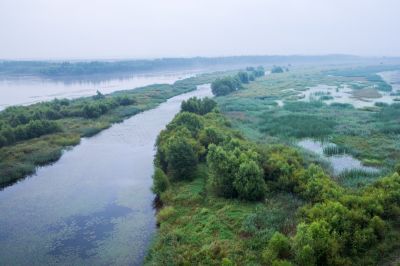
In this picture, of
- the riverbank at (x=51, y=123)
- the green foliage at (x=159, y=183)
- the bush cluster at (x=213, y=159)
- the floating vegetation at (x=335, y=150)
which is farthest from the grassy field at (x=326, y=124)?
the riverbank at (x=51, y=123)

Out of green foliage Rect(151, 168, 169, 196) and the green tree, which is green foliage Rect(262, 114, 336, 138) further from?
green foliage Rect(151, 168, 169, 196)

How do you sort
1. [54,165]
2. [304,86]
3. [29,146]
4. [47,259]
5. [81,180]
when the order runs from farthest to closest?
[304,86]
[29,146]
[54,165]
[81,180]
[47,259]

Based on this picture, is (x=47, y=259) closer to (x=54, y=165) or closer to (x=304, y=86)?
(x=54, y=165)

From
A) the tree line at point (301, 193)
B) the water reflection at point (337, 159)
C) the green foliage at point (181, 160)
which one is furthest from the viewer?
the water reflection at point (337, 159)

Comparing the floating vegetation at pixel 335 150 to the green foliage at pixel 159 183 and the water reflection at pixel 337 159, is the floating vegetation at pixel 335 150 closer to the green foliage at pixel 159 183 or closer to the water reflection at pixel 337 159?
the water reflection at pixel 337 159

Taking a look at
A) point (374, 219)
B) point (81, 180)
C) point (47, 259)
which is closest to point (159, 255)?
point (47, 259)

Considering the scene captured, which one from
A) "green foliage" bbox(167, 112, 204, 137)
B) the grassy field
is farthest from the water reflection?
"green foliage" bbox(167, 112, 204, 137)

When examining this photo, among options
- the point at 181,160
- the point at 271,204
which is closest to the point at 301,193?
the point at 271,204

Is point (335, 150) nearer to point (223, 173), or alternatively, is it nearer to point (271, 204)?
point (271, 204)
